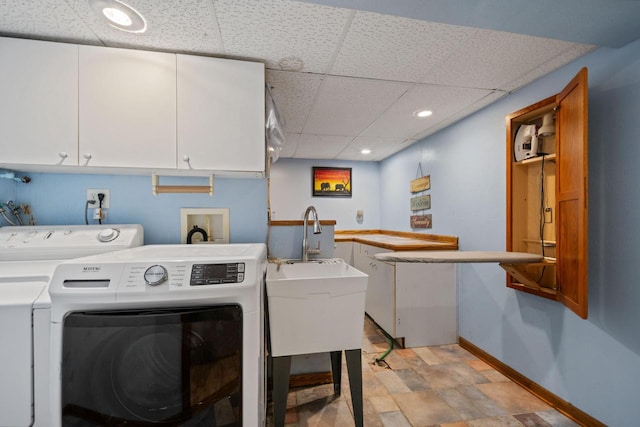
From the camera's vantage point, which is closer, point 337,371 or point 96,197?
point 96,197

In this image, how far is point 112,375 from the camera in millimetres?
977

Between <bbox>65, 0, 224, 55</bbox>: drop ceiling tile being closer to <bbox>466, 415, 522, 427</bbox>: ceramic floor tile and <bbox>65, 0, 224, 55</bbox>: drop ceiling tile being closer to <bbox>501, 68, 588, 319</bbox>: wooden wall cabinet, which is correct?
<bbox>501, 68, 588, 319</bbox>: wooden wall cabinet

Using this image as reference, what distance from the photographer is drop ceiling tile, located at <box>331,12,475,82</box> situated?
132 centimetres

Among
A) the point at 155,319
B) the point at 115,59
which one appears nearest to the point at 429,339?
the point at 155,319

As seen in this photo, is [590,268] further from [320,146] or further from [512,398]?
[320,146]

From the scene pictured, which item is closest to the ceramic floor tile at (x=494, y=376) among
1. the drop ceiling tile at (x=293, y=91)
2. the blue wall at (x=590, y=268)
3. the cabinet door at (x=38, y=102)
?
the blue wall at (x=590, y=268)

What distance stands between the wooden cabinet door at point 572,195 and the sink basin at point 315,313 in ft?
3.57

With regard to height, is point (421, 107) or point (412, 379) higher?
point (421, 107)

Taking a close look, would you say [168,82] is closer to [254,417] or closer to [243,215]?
[243,215]

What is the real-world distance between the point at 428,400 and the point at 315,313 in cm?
110

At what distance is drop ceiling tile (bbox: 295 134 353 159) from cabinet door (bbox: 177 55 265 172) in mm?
1571

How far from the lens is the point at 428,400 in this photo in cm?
179

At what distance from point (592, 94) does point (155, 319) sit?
2518 millimetres

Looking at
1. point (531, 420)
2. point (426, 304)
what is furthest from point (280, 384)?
point (426, 304)
